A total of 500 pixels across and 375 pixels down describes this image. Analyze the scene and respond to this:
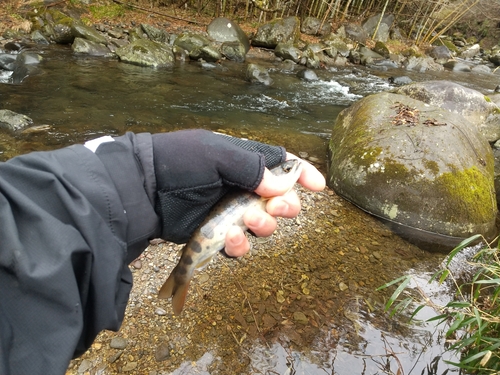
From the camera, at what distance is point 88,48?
42.2 feet

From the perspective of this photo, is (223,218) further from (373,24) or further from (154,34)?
(373,24)

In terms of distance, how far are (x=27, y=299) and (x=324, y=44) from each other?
19.0 meters

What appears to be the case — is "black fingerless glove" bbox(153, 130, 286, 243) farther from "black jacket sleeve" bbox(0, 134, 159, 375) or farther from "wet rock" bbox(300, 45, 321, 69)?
"wet rock" bbox(300, 45, 321, 69)

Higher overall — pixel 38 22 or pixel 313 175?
pixel 313 175

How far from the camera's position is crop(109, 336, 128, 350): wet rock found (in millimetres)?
3029

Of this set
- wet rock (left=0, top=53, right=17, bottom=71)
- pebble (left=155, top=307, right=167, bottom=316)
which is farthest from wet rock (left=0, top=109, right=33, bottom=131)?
pebble (left=155, top=307, right=167, bottom=316)

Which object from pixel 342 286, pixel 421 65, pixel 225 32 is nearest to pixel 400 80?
pixel 421 65

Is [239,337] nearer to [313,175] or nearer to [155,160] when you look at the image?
[313,175]

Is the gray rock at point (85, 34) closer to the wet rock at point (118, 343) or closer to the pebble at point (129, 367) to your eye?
the wet rock at point (118, 343)

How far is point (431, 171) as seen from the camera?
5.55 meters

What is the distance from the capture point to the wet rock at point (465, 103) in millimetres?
7896

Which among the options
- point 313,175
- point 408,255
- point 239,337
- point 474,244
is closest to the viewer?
point 313,175

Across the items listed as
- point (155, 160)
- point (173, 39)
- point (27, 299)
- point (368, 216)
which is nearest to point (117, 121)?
point (368, 216)

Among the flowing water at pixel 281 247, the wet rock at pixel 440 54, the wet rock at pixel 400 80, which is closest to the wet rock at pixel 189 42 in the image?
the flowing water at pixel 281 247
